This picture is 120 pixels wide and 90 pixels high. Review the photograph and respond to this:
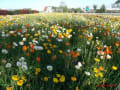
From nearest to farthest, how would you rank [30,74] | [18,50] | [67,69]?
[30,74] → [67,69] → [18,50]

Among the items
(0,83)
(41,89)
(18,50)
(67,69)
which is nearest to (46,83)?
(41,89)

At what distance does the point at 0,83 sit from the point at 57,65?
0.70 metres

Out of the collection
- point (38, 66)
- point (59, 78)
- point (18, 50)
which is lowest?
point (59, 78)

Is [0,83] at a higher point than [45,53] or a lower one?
lower

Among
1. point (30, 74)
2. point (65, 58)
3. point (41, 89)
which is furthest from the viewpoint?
point (65, 58)

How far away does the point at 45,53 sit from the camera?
1.95 metres

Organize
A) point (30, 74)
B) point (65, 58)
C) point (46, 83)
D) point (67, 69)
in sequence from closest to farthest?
point (46, 83), point (30, 74), point (67, 69), point (65, 58)

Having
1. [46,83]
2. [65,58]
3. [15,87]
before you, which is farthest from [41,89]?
[65,58]

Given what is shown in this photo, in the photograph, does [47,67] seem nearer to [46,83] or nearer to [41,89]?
[46,83]

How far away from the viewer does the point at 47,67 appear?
159 cm

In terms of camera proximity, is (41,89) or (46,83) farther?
(46,83)

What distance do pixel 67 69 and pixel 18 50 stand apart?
31.4 inches

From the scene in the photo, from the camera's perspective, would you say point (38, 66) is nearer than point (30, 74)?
No

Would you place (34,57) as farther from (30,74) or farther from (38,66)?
(30,74)
